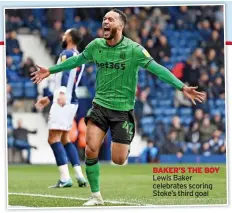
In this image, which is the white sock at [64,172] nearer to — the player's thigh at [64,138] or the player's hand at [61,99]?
the player's thigh at [64,138]

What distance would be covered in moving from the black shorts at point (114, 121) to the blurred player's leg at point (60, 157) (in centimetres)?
227

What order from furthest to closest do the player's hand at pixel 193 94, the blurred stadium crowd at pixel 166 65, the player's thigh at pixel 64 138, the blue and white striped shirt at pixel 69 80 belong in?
the blurred stadium crowd at pixel 166 65, the player's thigh at pixel 64 138, the blue and white striped shirt at pixel 69 80, the player's hand at pixel 193 94

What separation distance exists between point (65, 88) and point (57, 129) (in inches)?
26.3

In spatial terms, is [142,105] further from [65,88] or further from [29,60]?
[65,88]

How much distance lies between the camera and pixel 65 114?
41.6ft

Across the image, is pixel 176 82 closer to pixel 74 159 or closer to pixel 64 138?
pixel 74 159

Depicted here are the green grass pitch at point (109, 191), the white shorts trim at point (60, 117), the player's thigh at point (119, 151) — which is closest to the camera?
the player's thigh at point (119, 151)

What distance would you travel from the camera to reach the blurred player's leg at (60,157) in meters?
12.5

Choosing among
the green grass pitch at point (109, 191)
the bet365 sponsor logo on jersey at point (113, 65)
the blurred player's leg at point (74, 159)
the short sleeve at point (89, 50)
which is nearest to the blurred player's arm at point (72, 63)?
the short sleeve at point (89, 50)

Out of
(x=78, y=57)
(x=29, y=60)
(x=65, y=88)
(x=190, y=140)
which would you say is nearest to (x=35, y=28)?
(x=29, y=60)

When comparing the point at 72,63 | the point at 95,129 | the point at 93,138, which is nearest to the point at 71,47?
the point at 72,63

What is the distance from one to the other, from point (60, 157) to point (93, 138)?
96.0 inches

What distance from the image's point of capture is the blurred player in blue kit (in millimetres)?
12539

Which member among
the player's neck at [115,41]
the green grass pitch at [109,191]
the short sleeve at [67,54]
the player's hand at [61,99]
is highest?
the player's neck at [115,41]
